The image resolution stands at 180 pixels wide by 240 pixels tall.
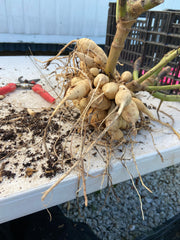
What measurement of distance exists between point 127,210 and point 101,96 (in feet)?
2.05

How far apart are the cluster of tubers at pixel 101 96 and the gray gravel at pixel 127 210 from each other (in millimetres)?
407

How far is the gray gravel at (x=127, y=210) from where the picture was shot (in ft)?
2.99

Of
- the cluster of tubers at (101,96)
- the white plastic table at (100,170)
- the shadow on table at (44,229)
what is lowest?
the shadow on table at (44,229)

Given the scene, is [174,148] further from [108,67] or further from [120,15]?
[120,15]

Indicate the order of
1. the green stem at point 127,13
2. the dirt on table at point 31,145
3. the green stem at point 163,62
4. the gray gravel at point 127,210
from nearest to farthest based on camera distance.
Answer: the green stem at point 127,13 < the dirt on table at point 31,145 < the green stem at point 163,62 < the gray gravel at point 127,210

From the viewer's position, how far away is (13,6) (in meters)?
2.12

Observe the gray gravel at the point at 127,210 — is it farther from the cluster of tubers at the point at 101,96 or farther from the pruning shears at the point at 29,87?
the pruning shears at the point at 29,87

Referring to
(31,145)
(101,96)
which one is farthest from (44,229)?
(101,96)

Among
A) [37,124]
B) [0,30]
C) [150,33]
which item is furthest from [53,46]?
[37,124]

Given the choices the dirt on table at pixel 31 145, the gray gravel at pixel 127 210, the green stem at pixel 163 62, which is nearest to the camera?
the dirt on table at pixel 31 145

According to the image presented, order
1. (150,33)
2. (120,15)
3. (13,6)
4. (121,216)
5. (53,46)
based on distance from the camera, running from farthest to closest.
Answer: (53,46)
(13,6)
(150,33)
(121,216)
(120,15)

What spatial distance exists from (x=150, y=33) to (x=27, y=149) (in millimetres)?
990

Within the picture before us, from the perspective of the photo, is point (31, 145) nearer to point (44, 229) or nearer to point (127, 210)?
point (44, 229)

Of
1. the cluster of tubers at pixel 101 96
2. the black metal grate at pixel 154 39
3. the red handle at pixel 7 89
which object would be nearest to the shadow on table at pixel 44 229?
the cluster of tubers at pixel 101 96
